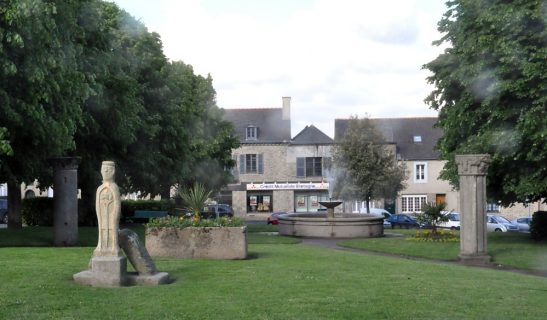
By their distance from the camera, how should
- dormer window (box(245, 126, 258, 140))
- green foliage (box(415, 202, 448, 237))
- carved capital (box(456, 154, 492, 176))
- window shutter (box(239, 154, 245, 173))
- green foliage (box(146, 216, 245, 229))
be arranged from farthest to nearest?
dormer window (box(245, 126, 258, 140)), window shutter (box(239, 154, 245, 173)), green foliage (box(415, 202, 448, 237)), carved capital (box(456, 154, 492, 176)), green foliage (box(146, 216, 245, 229))

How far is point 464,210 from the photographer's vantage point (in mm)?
20094

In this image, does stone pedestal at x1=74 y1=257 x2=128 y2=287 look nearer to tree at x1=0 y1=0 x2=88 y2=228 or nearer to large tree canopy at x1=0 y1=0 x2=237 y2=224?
large tree canopy at x1=0 y1=0 x2=237 y2=224

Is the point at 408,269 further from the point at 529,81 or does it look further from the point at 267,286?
the point at 529,81

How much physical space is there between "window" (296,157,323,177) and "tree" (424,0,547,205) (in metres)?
42.6

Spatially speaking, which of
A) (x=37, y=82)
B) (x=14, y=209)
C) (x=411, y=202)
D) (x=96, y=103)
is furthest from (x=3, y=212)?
(x=37, y=82)

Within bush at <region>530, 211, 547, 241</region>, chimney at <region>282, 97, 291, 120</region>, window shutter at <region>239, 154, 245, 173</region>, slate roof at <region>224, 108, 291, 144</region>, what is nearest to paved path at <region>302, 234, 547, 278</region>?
bush at <region>530, 211, 547, 241</region>

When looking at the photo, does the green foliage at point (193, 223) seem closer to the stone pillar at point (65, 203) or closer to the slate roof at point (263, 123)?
the stone pillar at point (65, 203)

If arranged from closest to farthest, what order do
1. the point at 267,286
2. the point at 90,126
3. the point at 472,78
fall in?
the point at 267,286, the point at 472,78, the point at 90,126

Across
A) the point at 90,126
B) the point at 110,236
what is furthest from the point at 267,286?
the point at 90,126

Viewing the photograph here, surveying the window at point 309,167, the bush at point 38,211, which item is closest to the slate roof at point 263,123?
the window at point 309,167

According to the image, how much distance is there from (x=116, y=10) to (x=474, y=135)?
20170 millimetres

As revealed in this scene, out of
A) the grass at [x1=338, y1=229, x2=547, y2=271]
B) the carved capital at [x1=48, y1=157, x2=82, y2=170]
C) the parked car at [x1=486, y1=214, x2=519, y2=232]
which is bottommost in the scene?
the parked car at [x1=486, y1=214, x2=519, y2=232]

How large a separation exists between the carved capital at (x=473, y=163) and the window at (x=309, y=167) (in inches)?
1876

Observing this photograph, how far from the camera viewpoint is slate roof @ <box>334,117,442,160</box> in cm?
6638
